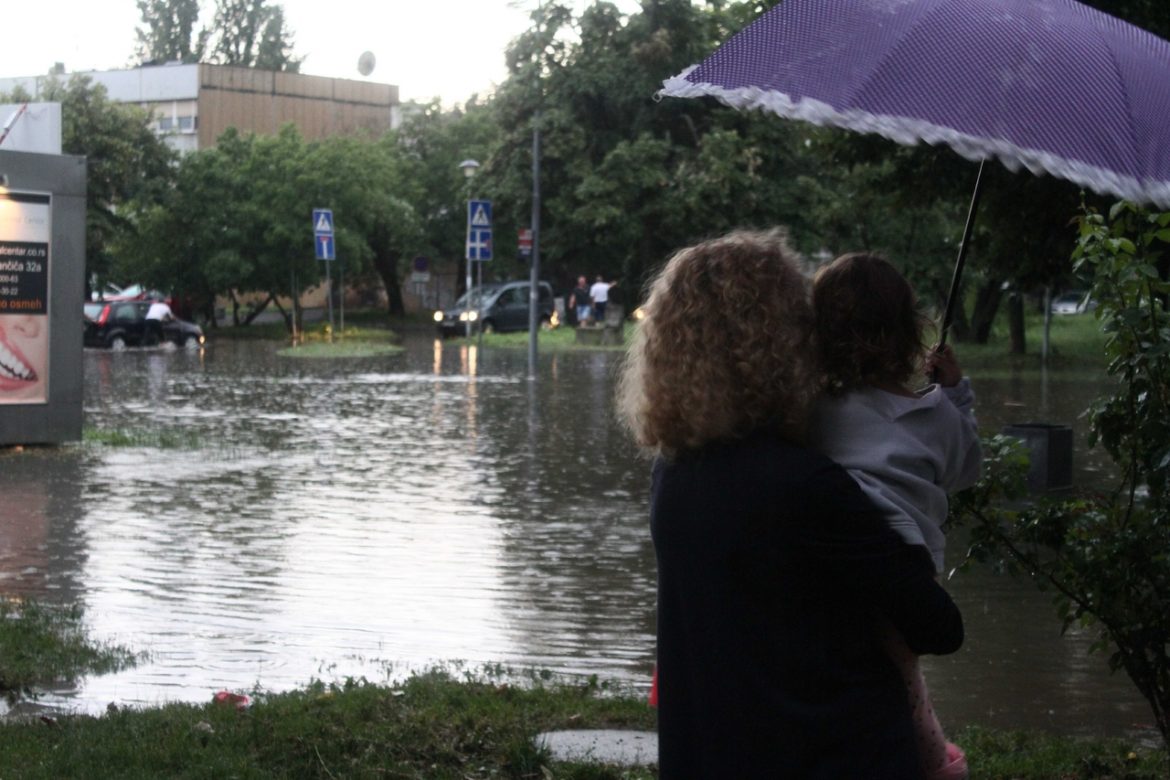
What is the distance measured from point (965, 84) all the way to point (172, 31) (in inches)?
3890

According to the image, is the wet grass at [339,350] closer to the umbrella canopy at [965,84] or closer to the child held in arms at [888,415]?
the umbrella canopy at [965,84]

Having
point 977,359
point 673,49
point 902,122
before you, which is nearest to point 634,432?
point 902,122

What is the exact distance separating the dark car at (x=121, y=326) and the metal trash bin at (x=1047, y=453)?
33.8 meters

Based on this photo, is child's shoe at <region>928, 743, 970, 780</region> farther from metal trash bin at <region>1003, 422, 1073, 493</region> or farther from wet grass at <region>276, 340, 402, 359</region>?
wet grass at <region>276, 340, 402, 359</region>

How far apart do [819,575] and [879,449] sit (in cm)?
34

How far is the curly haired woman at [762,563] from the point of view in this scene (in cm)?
262

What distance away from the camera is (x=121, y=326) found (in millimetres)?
43312

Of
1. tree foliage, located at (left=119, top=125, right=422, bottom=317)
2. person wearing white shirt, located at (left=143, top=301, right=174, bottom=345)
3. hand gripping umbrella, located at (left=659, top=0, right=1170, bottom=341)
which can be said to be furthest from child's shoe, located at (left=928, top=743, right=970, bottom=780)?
tree foliage, located at (left=119, top=125, right=422, bottom=317)

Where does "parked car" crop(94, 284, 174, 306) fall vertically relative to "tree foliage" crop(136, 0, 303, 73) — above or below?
below

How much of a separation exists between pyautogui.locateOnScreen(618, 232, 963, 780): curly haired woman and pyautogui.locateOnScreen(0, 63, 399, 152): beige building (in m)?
68.6

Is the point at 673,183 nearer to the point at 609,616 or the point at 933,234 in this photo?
the point at 933,234

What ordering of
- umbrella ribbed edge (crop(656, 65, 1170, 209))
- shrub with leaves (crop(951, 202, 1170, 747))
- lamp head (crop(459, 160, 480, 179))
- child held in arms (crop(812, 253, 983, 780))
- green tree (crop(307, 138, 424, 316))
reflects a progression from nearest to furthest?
child held in arms (crop(812, 253, 983, 780)) < umbrella ribbed edge (crop(656, 65, 1170, 209)) < shrub with leaves (crop(951, 202, 1170, 747)) < lamp head (crop(459, 160, 480, 179)) < green tree (crop(307, 138, 424, 316))

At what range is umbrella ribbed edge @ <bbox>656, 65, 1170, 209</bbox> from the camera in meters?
3.28

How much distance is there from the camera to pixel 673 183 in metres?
42.5
